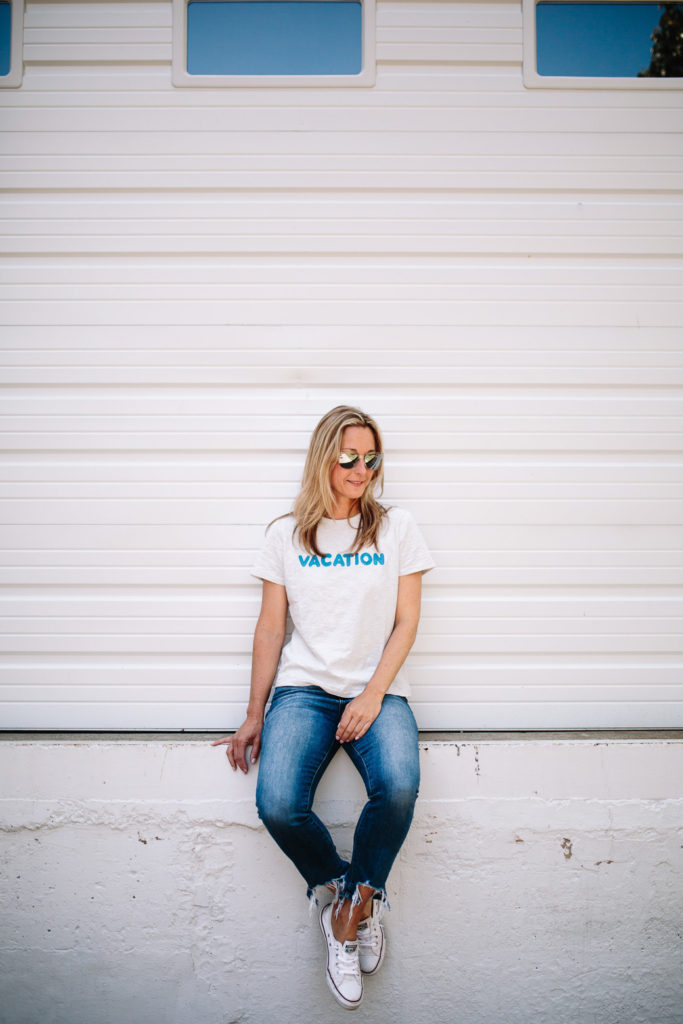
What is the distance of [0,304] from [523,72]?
2449 millimetres

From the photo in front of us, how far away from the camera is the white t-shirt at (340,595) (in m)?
2.28

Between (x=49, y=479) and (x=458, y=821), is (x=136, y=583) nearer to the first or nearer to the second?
(x=49, y=479)

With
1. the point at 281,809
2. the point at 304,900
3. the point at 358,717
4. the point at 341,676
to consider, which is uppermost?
the point at 341,676

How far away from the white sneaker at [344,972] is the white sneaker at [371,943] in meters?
0.08

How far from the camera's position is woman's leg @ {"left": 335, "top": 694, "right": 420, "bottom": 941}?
2090mm

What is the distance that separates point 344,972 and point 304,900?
29cm

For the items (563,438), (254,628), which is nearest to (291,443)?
(254,628)

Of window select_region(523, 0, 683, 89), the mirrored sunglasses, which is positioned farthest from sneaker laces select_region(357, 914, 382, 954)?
window select_region(523, 0, 683, 89)

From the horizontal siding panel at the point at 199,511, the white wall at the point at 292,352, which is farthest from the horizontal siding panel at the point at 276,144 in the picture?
the horizontal siding panel at the point at 199,511

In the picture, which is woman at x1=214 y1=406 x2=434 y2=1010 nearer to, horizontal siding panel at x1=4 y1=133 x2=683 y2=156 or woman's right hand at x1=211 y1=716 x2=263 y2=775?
woman's right hand at x1=211 y1=716 x2=263 y2=775

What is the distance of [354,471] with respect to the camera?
2303mm

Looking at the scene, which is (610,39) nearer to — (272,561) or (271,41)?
(271,41)

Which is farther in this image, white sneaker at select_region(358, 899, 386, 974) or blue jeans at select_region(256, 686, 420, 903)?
white sneaker at select_region(358, 899, 386, 974)

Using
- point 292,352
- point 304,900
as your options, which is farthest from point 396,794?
point 292,352
